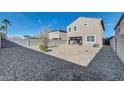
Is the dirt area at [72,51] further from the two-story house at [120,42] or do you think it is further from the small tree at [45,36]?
the two-story house at [120,42]

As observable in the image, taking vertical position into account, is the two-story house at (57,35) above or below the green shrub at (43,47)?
above

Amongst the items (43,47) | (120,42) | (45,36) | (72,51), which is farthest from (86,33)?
(43,47)

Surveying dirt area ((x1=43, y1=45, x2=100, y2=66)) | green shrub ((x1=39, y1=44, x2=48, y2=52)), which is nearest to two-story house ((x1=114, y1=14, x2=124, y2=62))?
dirt area ((x1=43, y1=45, x2=100, y2=66))

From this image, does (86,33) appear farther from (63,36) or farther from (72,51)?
(72,51)

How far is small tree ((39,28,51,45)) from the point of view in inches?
259

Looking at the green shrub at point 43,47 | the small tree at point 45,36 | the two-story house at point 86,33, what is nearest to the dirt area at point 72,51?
the green shrub at point 43,47

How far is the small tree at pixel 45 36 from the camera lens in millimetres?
6589

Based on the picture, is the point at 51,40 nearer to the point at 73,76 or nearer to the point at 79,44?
the point at 79,44

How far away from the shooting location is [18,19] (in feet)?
19.7

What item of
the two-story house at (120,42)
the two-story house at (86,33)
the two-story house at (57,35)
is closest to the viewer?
the two-story house at (120,42)
